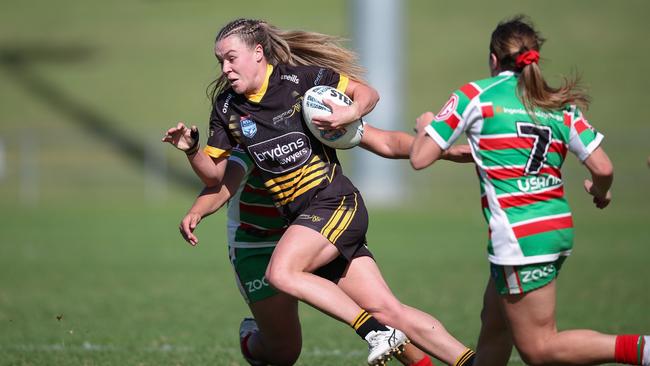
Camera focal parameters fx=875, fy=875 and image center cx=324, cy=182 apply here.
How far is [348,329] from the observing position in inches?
298

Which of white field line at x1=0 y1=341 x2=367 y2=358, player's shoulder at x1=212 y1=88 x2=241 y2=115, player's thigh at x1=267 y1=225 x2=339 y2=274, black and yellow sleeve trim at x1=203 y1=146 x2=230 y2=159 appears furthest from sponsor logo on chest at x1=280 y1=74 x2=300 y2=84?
white field line at x1=0 y1=341 x2=367 y2=358

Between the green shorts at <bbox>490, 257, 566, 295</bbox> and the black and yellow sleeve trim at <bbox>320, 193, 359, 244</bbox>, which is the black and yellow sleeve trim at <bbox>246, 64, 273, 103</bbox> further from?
the green shorts at <bbox>490, 257, 566, 295</bbox>

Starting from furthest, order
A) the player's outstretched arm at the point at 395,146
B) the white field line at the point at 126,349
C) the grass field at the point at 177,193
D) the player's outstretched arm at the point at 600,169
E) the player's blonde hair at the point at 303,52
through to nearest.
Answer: the grass field at the point at 177,193
the white field line at the point at 126,349
the player's blonde hair at the point at 303,52
the player's outstretched arm at the point at 395,146
the player's outstretched arm at the point at 600,169

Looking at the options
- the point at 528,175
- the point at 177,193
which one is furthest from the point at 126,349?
the point at 177,193

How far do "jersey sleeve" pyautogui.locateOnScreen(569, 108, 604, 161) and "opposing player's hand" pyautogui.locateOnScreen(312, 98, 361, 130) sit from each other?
3.81 feet

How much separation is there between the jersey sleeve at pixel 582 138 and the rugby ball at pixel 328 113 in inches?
47.5

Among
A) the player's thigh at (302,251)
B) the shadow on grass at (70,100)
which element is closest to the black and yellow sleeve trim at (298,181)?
the player's thigh at (302,251)

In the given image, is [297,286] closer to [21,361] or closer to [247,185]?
[247,185]

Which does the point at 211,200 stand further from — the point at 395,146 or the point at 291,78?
the point at 395,146

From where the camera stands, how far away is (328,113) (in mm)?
4680

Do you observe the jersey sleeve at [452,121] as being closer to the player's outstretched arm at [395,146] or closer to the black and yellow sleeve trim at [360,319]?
the player's outstretched arm at [395,146]

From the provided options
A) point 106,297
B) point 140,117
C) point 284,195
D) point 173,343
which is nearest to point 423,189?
point 140,117

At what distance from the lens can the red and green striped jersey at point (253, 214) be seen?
207 inches

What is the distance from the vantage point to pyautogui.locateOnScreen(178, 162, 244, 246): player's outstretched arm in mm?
4984
